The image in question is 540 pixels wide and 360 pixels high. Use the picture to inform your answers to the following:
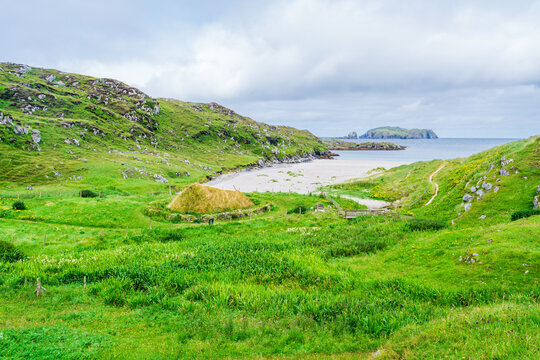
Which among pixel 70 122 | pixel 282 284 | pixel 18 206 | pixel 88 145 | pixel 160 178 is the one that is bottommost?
pixel 282 284

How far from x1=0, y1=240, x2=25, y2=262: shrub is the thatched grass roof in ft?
75.6

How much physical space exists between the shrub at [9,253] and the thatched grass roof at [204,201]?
23.1 m

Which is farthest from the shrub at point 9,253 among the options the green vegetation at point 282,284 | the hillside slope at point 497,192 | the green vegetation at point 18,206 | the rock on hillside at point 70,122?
the rock on hillside at point 70,122

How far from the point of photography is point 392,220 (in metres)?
36.7

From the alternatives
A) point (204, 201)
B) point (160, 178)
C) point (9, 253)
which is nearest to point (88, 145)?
point (160, 178)

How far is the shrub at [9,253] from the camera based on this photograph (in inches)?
1016

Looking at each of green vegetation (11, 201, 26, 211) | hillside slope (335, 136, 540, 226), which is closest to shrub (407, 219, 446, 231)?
hillside slope (335, 136, 540, 226)

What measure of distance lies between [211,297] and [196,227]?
23775 mm

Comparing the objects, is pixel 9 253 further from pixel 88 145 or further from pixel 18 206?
pixel 88 145

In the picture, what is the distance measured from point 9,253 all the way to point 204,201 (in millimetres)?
26889

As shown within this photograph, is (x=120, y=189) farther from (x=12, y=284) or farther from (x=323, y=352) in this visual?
(x=323, y=352)

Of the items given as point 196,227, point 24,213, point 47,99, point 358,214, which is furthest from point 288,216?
point 47,99

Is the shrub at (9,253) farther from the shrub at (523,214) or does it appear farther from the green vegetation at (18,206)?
the shrub at (523,214)

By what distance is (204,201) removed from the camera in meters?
49.5
